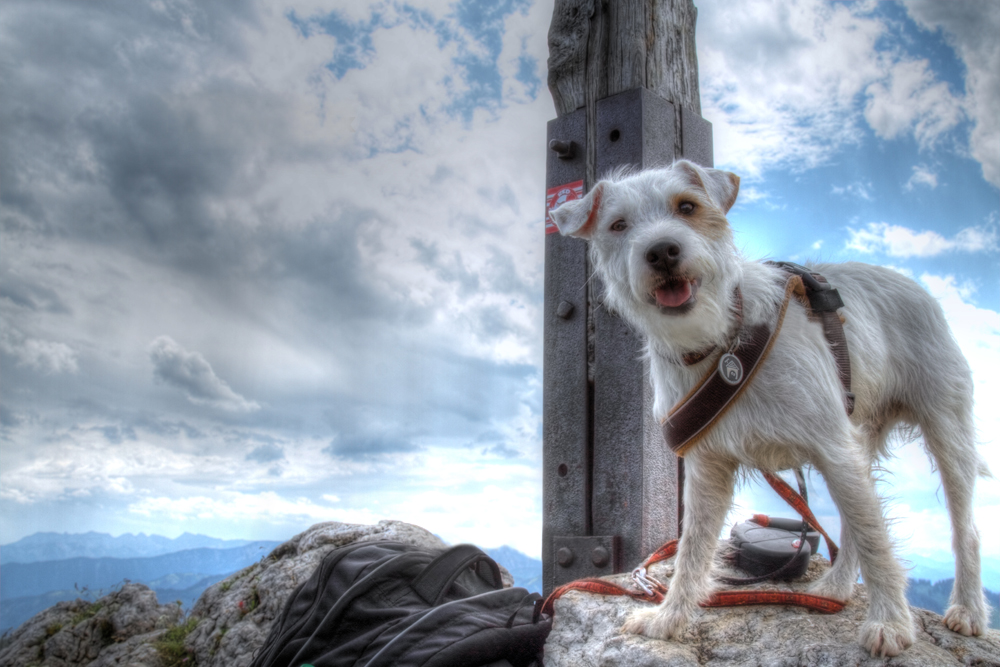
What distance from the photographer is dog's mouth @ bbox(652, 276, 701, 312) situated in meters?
2.90

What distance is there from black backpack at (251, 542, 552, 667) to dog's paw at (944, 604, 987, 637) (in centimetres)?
Answer: 196

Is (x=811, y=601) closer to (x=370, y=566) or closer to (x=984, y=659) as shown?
(x=984, y=659)

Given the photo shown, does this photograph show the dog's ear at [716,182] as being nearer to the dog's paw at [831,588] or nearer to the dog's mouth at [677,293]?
the dog's mouth at [677,293]

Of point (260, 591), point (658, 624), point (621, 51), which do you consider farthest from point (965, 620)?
point (260, 591)

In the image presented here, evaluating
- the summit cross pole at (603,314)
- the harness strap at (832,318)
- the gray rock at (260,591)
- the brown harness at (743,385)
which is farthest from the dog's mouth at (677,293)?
the gray rock at (260,591)

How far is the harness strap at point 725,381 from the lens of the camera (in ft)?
9.97

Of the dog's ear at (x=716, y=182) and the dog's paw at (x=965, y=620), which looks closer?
the dog's paw at (x=965, y=620)

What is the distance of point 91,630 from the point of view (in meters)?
6.28

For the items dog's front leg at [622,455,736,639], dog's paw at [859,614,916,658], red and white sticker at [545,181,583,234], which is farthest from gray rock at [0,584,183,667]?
dog's paw at [859,614,916,658]

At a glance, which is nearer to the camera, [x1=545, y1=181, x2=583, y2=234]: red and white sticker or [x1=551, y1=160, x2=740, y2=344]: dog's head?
[x1=551, y1=160, x2=740, y2=344]: dog's head

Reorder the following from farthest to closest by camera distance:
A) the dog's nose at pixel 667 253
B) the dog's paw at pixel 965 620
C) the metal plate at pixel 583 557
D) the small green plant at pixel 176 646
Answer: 1. the small green plant at pixel 176 646
2. the metal plate at pixel 583 557
3. the dog's paw at pixel 965 620
4. the dog's nose at pixel 667 253

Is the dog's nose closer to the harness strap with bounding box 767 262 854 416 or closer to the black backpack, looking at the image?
the harness strap with bounding box 767 262 854 416

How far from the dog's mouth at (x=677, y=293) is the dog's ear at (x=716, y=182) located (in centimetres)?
63

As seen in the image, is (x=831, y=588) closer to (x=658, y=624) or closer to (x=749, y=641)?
(x=749, y=641)
